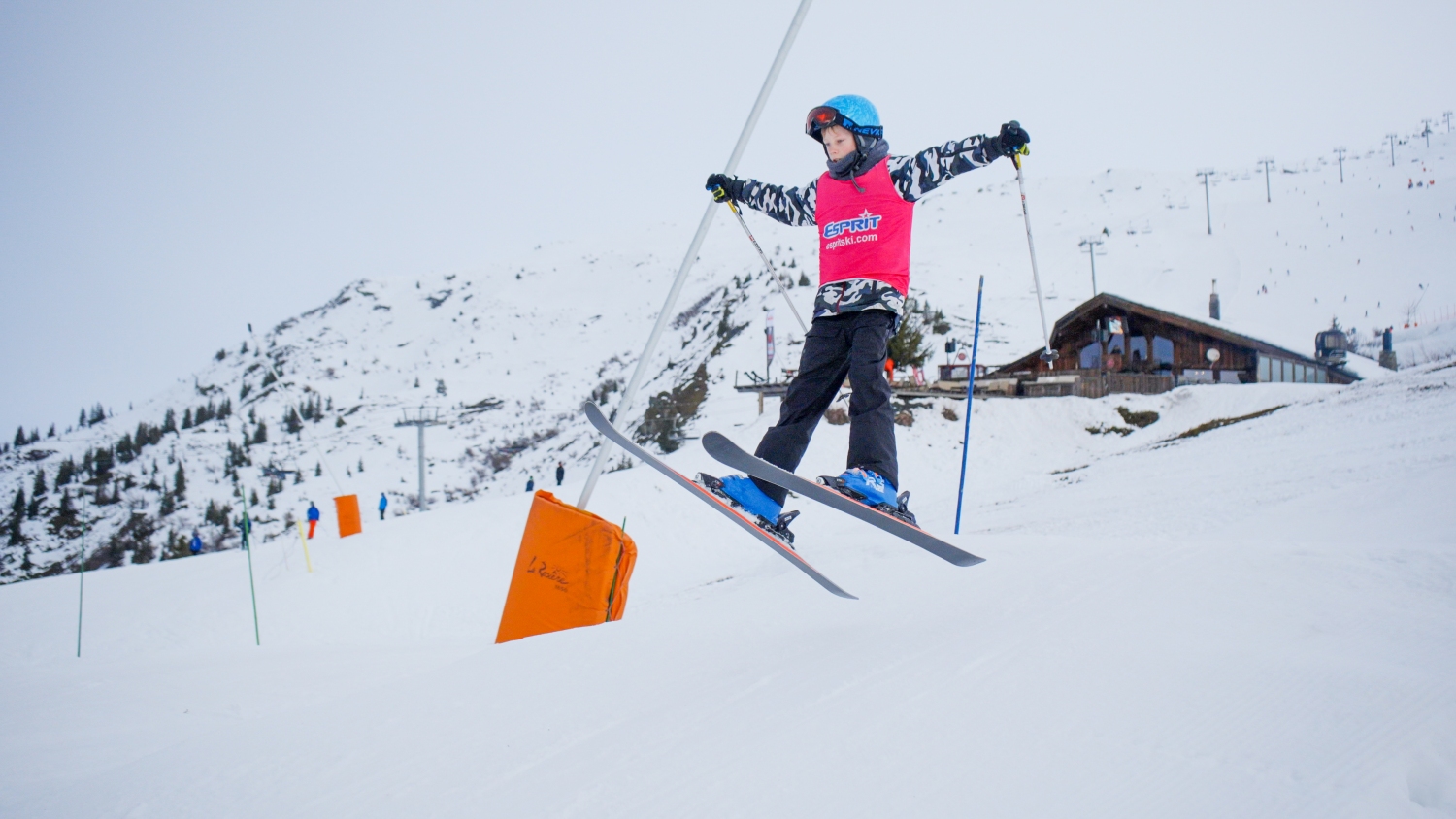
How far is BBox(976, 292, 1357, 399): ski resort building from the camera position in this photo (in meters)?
18.8

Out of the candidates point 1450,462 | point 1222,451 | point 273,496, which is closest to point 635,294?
point 273,496

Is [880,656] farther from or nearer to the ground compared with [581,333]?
nearer to the ground

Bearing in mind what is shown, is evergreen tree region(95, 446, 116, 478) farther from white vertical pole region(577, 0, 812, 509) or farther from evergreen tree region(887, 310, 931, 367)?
white vertical pole region(577, 0, 812, 509)

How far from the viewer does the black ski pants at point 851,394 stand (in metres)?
2.96

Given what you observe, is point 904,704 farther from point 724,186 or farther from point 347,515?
point 347,515

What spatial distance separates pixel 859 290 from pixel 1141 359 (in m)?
24.4

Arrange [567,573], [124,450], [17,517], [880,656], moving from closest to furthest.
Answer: [880,656] < [567,573] < [17,517] < [124,450]

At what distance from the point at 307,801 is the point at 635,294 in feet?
197

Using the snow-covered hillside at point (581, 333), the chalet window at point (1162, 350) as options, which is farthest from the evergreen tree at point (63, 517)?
the chalet window at point (1162, 350)

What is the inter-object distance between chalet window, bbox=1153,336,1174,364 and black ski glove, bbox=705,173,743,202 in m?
23.8

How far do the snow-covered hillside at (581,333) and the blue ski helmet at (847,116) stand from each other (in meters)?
17.7

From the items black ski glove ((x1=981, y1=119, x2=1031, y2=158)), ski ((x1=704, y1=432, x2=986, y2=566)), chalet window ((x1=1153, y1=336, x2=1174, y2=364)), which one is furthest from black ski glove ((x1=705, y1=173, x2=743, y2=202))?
chalet window ((x1=1153, y1=336, x2=1174, y2=364))

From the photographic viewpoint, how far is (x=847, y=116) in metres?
3.02

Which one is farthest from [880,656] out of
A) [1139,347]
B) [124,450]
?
[124,450]
